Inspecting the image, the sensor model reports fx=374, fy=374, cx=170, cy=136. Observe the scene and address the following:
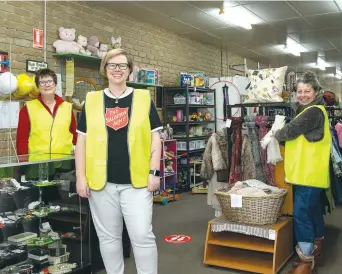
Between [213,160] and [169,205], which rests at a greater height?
[213,160]

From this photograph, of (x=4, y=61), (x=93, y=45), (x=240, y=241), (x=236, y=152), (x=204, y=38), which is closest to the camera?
(x=240, y=241)

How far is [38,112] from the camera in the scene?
10.2ft

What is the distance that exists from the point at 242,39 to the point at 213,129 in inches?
84.7

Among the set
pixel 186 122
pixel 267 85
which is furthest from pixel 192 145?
pixel 267 85

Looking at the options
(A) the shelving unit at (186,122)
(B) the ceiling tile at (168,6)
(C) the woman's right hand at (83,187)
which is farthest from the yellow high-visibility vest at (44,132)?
(A) the shelving unit at (186,122)

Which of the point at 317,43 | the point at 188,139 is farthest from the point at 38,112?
the point at 317,43

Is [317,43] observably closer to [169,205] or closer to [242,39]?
[242,39]

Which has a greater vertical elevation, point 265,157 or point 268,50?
point 268,50

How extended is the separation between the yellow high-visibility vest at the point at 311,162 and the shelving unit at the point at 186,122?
383 centimetres

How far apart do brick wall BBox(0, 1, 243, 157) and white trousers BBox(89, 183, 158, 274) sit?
2606 millimetres

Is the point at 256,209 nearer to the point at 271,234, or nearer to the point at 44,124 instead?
the point at 271,234

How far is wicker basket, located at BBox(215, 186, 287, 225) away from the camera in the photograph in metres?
2.97

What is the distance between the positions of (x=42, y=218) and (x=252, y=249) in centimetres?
165

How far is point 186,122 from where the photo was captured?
6668 mm
